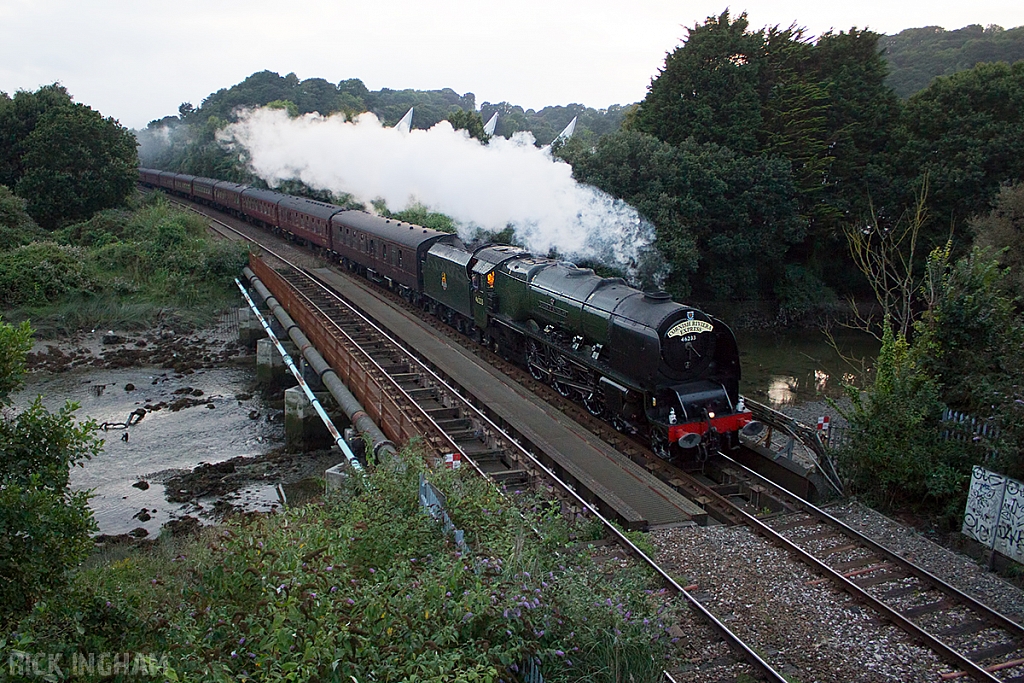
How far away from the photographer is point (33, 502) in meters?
5.74

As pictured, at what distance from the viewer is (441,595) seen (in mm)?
5727

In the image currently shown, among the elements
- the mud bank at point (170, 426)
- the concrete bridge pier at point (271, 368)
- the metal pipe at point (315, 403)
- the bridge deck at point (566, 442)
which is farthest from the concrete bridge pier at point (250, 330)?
the bridge deck at point (566, 442)

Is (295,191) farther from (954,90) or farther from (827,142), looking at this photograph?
(954,90)

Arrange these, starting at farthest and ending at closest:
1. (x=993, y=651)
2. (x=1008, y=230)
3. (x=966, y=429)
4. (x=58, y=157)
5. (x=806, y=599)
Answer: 1. (x=58, y=157)
2. (x=1008, y=230)
3. (x=966, y=429)
4. (x=806, y=599)
5. (x=993, y=651)

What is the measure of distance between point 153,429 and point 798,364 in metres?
22.6

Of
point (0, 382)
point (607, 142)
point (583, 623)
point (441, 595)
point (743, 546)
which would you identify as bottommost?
point (743, 546)

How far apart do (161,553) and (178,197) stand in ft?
169

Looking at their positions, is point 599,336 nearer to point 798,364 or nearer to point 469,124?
point 798,364

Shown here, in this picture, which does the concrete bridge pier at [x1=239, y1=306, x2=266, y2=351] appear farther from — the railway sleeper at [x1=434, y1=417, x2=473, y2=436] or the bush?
the bush

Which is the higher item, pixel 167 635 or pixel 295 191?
pixel 295 191

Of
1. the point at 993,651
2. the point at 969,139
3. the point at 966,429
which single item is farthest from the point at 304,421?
the point at 969,139

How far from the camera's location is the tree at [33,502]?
5.61 m

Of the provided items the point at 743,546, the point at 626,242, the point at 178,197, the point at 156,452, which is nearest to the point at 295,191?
the point at 178,197

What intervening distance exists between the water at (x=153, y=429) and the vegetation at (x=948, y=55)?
49.5m
